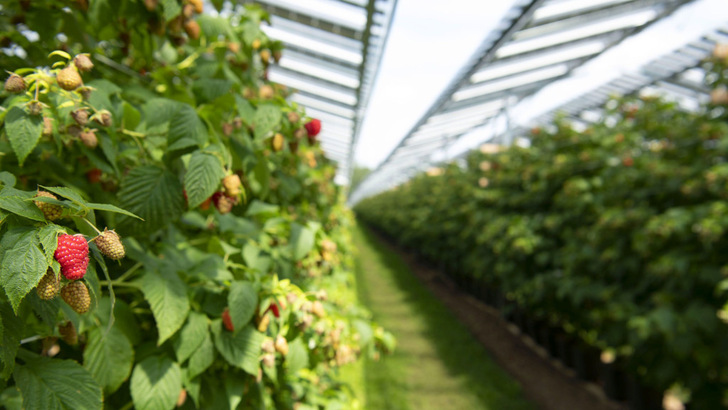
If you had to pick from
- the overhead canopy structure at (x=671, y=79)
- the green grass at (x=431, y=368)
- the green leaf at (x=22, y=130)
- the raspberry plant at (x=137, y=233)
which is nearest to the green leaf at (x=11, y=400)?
the raspberry plant at (x=137, y=233)

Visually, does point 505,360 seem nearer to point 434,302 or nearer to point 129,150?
point 434,302

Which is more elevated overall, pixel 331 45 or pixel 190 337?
pixel 331 45

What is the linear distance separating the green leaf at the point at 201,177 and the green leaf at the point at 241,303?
22 cm

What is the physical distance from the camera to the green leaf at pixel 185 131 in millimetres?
940

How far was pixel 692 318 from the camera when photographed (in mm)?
2717

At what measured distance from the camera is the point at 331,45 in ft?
15.3

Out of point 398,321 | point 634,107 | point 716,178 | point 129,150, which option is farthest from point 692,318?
point 398,321

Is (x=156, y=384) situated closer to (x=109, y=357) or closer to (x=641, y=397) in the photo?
(x=109, y=357)

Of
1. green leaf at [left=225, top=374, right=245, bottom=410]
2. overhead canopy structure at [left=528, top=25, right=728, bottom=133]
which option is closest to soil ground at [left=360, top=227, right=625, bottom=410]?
overhead canopy structure at [left=528, top=25, right=728, bottom=133]

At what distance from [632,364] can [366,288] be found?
16.6 feet

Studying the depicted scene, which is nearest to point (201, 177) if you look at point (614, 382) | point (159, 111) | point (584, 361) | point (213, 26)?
point (159, 111)

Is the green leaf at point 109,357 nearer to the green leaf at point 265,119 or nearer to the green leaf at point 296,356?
the green leaf at point 296,356

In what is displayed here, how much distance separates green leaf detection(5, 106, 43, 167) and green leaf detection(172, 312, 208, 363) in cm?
47

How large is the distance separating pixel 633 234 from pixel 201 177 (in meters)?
3.30
